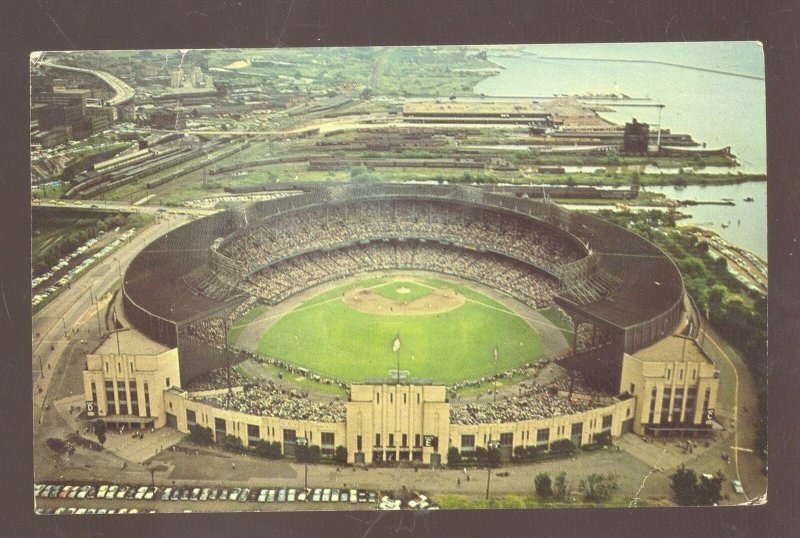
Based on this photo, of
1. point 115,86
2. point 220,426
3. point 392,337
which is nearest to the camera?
point 220,426

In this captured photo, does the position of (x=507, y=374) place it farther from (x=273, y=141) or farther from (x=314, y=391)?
(x=273, y=141)

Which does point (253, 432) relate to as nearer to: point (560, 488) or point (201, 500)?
point (201, 500)

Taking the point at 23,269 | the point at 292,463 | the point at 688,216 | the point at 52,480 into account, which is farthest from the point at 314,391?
the point at 688,216

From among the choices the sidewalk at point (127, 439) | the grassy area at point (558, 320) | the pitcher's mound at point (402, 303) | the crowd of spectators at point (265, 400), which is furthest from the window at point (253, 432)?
the grassy area at point (558, 320)

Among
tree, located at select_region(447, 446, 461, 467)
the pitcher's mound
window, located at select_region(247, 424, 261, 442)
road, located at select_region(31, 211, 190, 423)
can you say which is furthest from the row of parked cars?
the pitcher's mound

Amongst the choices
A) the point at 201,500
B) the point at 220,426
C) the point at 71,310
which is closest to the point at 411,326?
the point at 220,426

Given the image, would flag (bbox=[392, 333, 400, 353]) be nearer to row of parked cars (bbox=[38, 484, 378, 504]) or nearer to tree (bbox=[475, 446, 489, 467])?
tree (bbox=[475, 446, 489, 467])
